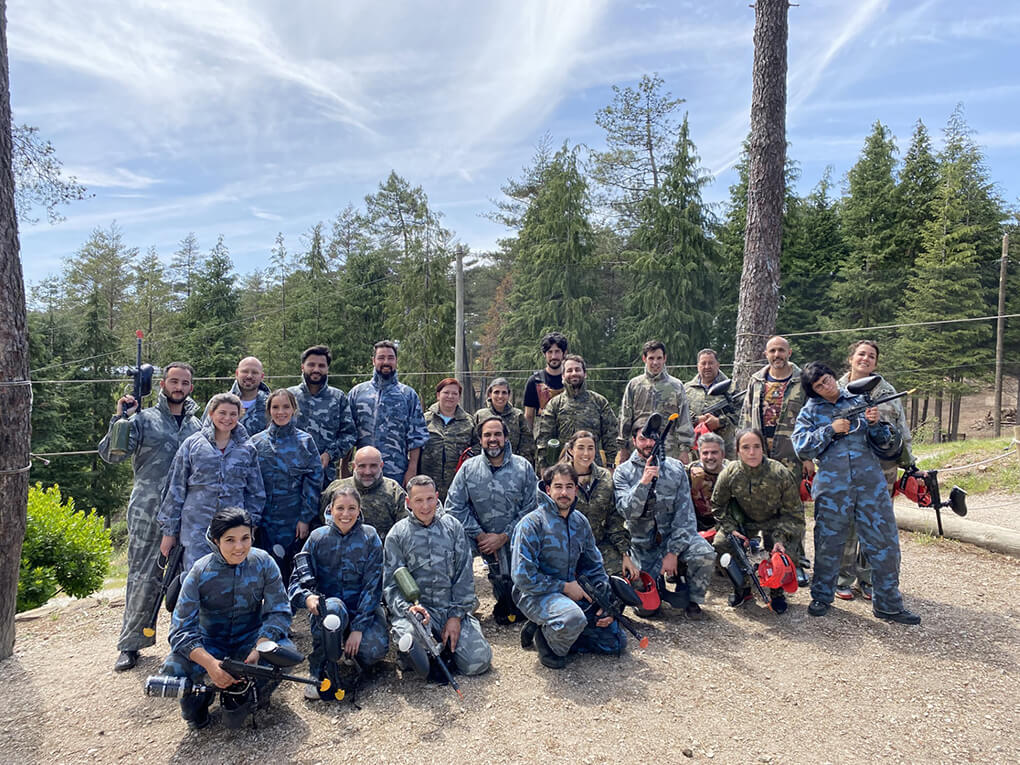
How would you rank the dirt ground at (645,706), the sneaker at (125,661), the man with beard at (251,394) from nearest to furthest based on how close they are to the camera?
1. the dirt ground at (645,706)
2. the sneaker at (125,661)
3. the man with beard at (251,394)

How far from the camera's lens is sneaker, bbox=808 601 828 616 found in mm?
4949

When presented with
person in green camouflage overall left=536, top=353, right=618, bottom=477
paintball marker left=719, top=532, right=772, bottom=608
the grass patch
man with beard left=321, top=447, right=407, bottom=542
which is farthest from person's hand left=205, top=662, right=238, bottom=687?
the grass patch

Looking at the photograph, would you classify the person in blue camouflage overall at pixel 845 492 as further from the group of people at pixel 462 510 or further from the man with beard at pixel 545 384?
the man with beard at pixel 545 384

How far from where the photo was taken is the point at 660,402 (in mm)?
6289

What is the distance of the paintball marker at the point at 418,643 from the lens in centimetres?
391

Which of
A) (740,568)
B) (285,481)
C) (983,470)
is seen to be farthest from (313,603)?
(983,470)

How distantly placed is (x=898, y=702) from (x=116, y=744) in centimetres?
439

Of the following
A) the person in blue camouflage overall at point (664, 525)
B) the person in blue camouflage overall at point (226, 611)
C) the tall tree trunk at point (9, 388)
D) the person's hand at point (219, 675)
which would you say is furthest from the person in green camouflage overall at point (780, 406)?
the tall tree trunk at point (9, 388)

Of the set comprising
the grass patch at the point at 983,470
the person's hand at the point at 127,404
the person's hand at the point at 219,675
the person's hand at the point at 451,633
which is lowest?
the person's hand at the point at 451,633

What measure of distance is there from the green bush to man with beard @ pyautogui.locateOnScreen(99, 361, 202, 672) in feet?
13.2

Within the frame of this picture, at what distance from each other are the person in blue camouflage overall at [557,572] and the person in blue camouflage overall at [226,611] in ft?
5.01

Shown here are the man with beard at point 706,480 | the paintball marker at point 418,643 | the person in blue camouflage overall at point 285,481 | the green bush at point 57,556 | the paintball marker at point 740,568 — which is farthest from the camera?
the green bush at point 57,556

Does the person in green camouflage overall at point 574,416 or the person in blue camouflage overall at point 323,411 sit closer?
the person in blue camouflage overall at point 323,411

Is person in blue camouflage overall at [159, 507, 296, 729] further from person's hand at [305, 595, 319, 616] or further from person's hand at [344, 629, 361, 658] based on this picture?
person's hand at [344, 629, 361, 658]
